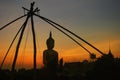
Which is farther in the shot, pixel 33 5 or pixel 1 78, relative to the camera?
pixel 1 78

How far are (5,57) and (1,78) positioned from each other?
37.7 meters

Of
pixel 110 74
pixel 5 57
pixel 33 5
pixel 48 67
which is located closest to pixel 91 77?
pixel 110 74

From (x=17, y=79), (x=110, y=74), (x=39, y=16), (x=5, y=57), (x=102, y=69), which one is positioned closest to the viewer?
(x=39, y=16)

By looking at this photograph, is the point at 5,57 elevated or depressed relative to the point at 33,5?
depressed

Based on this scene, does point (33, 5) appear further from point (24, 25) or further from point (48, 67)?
point (48, 67)

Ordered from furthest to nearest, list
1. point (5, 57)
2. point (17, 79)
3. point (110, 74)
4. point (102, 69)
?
point (17, 79) → point (102, 69) → point (110, 74) → point (5, 57)

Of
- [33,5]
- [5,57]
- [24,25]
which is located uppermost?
[33,5]

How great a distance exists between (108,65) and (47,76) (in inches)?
587

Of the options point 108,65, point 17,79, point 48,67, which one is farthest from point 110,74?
point 17,79

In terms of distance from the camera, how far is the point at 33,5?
26.1 metres

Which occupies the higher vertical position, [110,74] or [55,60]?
[55,60]

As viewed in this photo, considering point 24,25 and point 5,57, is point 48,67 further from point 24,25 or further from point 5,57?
point 24,25

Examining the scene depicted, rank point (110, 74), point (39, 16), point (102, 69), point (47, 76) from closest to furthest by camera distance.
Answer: point (39, 16) < point (47, 76) < point (110, 74) < point (102, 69)

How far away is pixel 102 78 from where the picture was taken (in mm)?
59438
